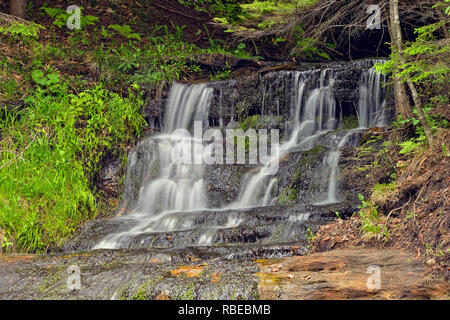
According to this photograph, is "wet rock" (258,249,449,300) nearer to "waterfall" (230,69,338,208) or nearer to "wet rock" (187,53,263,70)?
"waterfall" (230,69,338,208)

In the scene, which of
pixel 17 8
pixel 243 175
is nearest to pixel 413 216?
pixel 243 175

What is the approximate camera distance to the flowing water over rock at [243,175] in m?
6.06

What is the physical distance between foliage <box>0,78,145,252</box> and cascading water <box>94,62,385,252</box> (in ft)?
2.39

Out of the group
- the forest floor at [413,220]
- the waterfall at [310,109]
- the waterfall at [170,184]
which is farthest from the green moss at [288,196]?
the waterfall at [310,109]

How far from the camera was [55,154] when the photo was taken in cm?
790

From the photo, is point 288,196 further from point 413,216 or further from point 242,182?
point 413,216

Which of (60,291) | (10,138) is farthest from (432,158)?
(10,138)

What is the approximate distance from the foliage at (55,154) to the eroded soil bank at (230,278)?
1905 mm

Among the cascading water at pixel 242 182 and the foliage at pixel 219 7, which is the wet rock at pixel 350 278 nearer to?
the cascading water at pixel 242 182

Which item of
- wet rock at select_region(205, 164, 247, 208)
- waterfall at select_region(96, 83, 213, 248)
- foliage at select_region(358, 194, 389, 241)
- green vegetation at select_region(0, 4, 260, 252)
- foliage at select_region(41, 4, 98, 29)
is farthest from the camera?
foliage at select_region(41, 4, 98, 29)

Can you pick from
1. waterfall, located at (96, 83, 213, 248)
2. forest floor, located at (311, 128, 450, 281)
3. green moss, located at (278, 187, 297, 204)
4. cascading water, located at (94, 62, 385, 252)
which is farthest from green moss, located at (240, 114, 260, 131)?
forest floor, located at (311, 128, 450, 281)

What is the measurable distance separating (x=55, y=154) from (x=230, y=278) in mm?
5222

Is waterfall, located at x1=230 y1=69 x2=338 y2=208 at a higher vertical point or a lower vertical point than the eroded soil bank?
higher

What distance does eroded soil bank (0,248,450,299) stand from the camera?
3.46 meters
